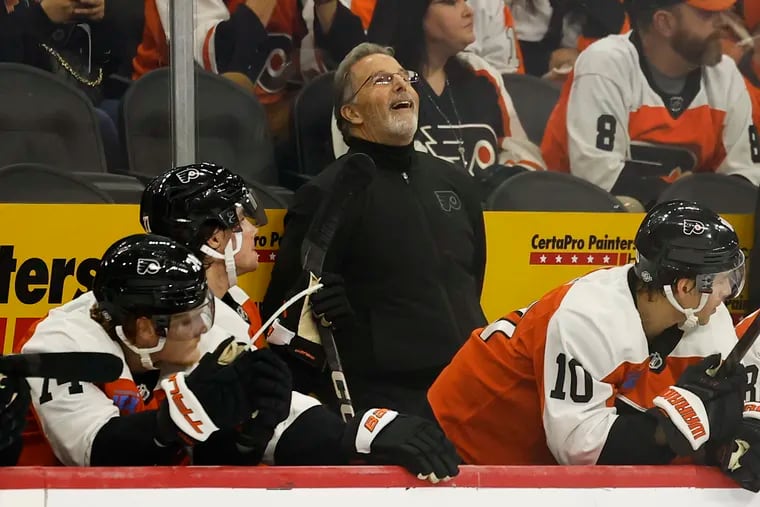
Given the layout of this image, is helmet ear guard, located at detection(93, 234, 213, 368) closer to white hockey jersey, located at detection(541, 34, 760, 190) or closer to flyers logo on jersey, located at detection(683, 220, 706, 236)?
flyers logo on jersey, located at detection(683, 220, 706, 236)

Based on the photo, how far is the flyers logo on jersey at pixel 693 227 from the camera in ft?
6.11

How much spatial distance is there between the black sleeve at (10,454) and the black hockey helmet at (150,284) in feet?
0.84

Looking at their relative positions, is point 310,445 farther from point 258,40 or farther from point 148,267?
point 258,40

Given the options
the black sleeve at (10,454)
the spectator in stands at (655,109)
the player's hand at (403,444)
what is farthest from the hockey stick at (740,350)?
the spectator in stands at (655,109)

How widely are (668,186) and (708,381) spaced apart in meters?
1.56

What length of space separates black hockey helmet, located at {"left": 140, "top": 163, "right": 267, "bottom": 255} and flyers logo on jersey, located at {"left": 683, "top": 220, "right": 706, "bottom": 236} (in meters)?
0.94

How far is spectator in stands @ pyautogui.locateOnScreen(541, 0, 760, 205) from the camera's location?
312 centimetres

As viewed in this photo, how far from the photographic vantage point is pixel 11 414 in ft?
4.86

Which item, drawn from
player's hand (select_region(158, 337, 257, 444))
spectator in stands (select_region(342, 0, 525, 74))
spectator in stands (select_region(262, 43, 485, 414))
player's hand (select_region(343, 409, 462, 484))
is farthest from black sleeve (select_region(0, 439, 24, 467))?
spectator in stands (select_region(342, 0, 525, 74))

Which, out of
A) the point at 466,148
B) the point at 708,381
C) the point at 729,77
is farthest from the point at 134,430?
the point at 729,77

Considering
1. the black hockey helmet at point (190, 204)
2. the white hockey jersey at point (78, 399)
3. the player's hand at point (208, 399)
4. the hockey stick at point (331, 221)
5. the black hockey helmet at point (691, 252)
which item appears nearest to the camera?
the player's hand at point (208, 399)

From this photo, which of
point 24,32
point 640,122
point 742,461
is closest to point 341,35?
point 24,32

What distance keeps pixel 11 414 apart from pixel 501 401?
2.99 ft

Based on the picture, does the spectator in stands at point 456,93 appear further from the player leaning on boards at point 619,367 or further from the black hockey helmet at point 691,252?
the black hockey helmet at point 691,252
